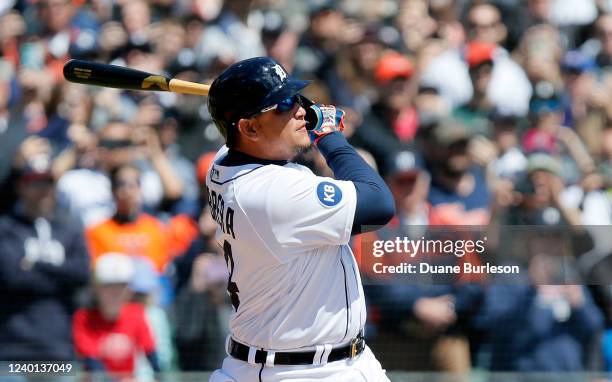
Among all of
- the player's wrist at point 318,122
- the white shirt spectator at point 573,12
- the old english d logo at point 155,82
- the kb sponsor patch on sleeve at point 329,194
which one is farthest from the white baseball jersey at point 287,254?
the white shirt spectator at point 573,12

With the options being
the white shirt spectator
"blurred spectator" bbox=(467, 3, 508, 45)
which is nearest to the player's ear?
"blurred spectator" bbox=(467, 3, 508, 45)

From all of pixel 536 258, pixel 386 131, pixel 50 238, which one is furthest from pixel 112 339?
pixel 536 258

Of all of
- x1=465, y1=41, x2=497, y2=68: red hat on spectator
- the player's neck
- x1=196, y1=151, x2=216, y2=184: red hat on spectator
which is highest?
the player's neck

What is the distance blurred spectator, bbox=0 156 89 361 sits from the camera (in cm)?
496

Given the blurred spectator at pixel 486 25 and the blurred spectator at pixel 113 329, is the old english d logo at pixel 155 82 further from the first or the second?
the blurred spectator at pixel 486 25

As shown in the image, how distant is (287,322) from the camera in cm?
272

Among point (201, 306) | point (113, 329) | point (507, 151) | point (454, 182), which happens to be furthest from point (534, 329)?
point (113, 329)

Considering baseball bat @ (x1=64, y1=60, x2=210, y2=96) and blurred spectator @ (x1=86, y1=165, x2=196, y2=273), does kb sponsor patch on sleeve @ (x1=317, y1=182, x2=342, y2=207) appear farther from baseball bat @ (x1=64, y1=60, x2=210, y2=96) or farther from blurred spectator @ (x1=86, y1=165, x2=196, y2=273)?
blurred spectator @ (x1=86, y1=165, x2=196, y2=273)

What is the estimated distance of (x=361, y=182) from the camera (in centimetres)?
269

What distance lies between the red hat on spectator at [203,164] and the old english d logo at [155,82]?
79.6 inches

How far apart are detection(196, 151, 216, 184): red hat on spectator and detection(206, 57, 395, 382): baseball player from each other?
2528 millimetres

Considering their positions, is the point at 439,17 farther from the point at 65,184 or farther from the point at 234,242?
the point at 234,242

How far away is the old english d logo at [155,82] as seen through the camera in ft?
10.7

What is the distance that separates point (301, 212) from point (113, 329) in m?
2.54
